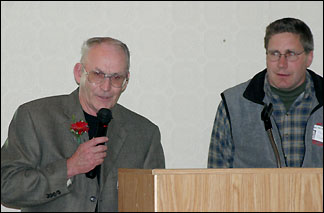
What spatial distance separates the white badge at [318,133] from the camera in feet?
9.45

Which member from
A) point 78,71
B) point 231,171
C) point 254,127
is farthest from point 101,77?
point 231,171

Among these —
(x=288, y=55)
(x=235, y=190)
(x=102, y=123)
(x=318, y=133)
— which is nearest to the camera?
(x=235, y=190)

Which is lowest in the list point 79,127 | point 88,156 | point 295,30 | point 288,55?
point 88,156

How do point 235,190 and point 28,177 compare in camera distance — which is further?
point 28,177

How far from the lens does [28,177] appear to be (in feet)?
8.15

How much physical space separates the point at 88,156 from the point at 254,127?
113 cm

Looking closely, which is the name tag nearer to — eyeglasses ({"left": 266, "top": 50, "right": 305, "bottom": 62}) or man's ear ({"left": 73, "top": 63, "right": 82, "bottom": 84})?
eyeglasses ({"left": 266, "top": 50, "right": 305, "bottom": 62})

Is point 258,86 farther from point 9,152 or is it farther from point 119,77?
point 9,152

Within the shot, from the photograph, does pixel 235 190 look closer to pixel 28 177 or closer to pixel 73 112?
pixel 28 177

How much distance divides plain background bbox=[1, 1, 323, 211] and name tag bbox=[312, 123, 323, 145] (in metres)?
0.70

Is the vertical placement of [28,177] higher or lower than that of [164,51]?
lower

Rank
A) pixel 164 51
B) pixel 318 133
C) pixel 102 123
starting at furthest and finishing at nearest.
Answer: pixel 164 51, pixel 318 133, pixel 102 123

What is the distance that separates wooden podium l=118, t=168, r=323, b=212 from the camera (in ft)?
5.83

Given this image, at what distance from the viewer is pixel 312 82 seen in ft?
10.3
